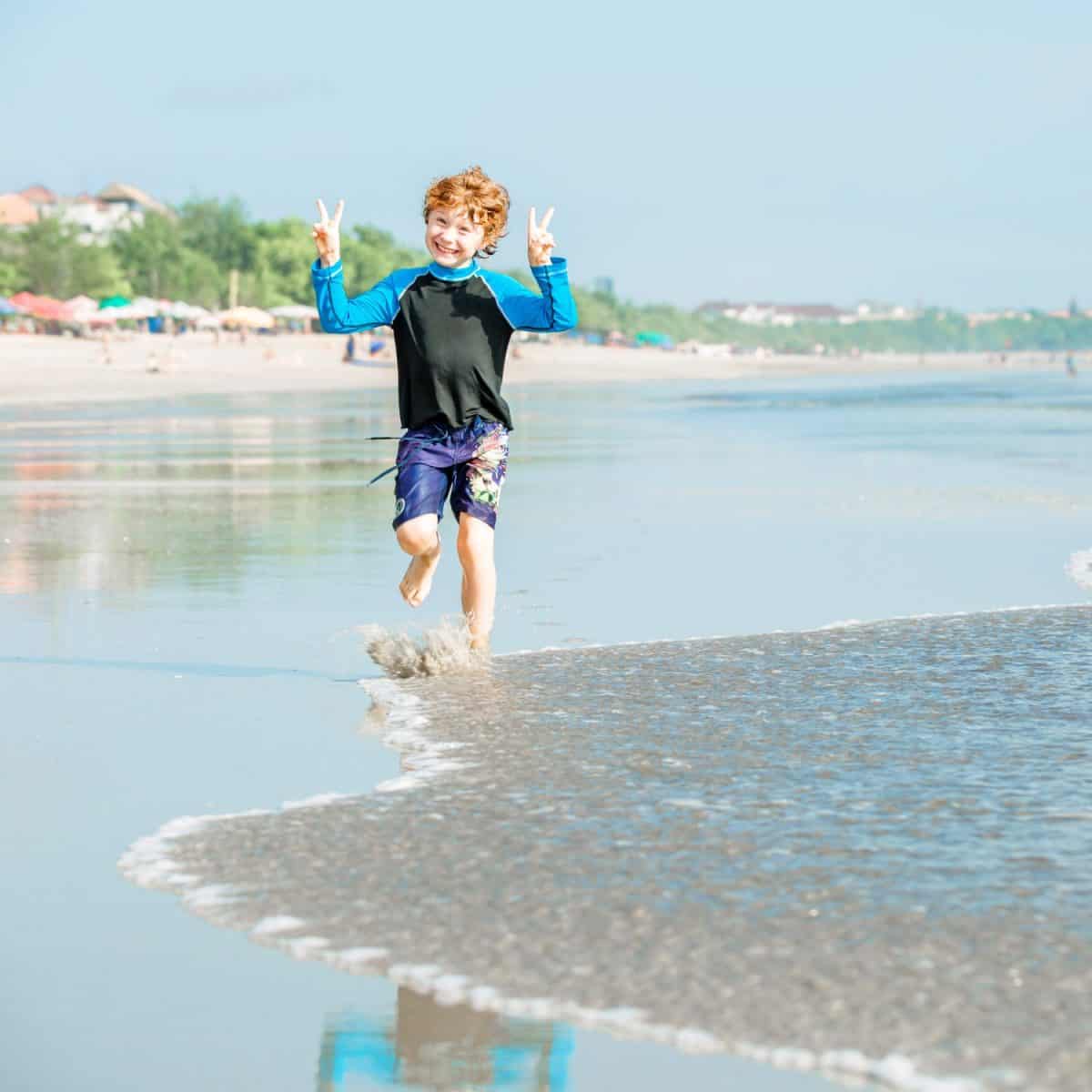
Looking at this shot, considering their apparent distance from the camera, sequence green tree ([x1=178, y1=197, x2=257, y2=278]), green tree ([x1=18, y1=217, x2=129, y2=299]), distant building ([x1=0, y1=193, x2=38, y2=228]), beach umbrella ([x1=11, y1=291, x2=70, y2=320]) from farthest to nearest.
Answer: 1. distant building ([x1=0, y1=193, x2=38, y2=228])
2. green tree ([x1=178, y1=197, x2=257, y2=278])
3. green tree ([x1=18, y1=217, x2=129, y2=299])
4. beach umbrella ([x1=11, y1=291, x2=70, y2=320])

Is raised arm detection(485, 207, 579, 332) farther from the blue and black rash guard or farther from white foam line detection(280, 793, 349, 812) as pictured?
white foam line detection(280, 793, 349, 812)

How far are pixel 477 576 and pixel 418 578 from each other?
281 mm

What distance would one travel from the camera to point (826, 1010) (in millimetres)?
3443

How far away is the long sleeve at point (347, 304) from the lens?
269 inches

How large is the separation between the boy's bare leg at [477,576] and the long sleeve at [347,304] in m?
0.81

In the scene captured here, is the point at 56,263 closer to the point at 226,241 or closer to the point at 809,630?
the point at 226,241

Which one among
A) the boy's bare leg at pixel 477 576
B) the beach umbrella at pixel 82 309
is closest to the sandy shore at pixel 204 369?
the beach umbrella at pixel 82 309

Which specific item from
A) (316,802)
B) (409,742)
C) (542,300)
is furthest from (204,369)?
(316,802)

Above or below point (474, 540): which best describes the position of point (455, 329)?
above

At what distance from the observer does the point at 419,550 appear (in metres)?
7.14

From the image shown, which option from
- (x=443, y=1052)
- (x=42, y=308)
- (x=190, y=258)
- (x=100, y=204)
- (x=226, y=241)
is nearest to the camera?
(x=443, y=1052)

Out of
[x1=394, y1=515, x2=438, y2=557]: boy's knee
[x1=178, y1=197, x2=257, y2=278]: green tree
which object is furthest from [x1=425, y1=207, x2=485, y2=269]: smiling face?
[x1=178, y1=197, x2=257, y2=278]: green tree

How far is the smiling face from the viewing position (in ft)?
22.5

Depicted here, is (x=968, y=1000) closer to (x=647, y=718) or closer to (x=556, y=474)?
(x=647, y=718)
